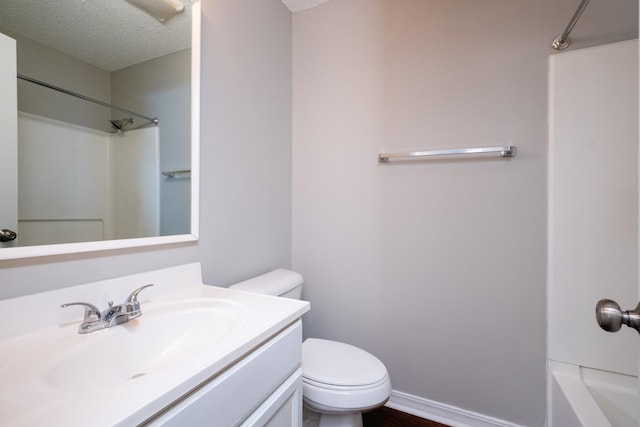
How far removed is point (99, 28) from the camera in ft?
2.90

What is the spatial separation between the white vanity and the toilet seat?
0.54 ft

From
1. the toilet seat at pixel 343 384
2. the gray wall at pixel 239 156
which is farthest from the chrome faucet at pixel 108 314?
the toilet seat at pixel 343 384

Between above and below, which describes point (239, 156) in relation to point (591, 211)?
above

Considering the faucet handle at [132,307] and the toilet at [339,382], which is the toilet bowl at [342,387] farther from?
the faucet handle at [132,307]

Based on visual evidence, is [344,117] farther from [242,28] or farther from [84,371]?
[84,371]

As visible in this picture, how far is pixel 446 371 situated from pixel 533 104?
1337 millimetres

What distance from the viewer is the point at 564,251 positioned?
3.81 feet

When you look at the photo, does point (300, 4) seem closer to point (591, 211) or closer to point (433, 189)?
point (433, 189)

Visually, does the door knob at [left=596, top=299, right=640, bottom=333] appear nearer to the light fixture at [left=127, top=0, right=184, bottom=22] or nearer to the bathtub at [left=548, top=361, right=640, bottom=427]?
the bathtub at [left=548, top=361, right=640, bottom=427]

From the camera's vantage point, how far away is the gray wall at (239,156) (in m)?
1.08

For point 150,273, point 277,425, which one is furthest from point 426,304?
point 150,273

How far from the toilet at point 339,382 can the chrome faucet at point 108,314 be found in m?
0.46

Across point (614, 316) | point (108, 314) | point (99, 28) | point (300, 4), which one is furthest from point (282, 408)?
point (300, 4)

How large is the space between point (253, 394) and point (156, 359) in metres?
0.31
